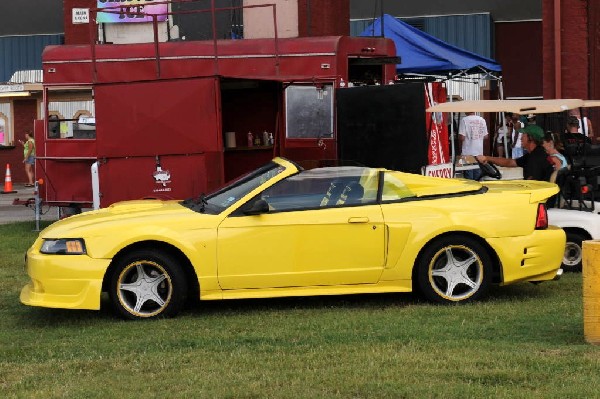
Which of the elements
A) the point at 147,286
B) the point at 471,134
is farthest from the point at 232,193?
the point at 471,134

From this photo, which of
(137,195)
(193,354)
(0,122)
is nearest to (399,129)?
(137,195)

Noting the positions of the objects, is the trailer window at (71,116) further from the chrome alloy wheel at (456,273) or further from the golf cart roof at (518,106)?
the chrome alloy wheel at (456,273)

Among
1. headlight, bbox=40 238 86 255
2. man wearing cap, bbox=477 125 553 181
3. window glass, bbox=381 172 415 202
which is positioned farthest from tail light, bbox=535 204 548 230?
headlight, bbox=40 238 86 255

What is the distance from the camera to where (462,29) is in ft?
126

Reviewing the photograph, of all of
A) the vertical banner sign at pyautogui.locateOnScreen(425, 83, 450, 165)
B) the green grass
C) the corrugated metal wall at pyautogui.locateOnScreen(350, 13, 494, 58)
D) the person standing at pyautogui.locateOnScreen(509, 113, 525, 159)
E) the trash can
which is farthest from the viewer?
the corrugated metal wall at pyautogui.locateOnScreen(350, 13, 494, 58)

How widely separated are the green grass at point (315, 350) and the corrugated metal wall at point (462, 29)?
2840cm

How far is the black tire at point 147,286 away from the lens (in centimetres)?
934

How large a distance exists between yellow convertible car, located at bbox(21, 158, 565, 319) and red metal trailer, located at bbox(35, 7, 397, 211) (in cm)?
480

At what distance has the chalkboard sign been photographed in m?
15.8

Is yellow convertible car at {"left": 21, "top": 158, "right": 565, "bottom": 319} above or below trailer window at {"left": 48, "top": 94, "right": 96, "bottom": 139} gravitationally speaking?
below

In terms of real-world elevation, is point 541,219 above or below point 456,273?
above

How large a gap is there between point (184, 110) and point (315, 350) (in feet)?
23.8

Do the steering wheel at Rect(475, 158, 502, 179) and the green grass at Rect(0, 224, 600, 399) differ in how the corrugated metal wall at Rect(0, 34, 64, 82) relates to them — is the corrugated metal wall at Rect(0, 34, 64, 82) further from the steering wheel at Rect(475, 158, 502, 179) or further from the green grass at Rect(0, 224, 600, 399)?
the green grass at Rect(0, 224, 600, 399)

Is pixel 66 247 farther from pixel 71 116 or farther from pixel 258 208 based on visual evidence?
pixel 71 116
